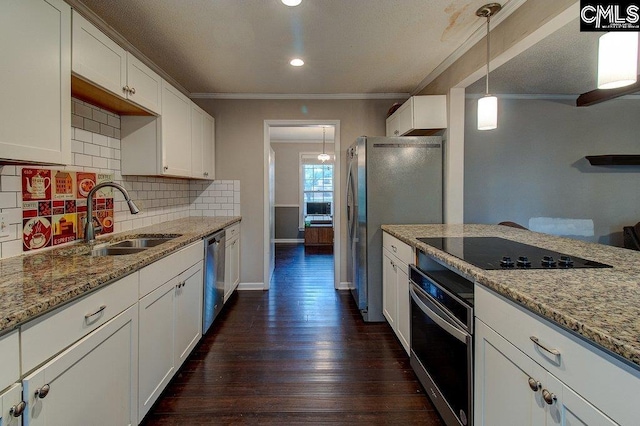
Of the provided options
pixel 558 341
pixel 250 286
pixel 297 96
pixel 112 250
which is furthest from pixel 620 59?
pixel 250 286

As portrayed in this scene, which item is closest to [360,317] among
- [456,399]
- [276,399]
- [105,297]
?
[276,399]

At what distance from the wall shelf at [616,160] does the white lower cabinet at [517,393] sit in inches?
146

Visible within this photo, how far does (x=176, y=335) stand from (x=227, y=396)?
47cm

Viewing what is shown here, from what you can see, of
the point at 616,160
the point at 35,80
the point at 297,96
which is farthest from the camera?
the point at 297,96

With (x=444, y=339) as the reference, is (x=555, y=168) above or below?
above

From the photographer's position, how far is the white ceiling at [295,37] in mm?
2029

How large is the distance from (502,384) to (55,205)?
2323mm

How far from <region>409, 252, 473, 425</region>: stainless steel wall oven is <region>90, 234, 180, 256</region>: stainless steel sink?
161 cm

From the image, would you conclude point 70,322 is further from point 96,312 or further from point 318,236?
point 318,236

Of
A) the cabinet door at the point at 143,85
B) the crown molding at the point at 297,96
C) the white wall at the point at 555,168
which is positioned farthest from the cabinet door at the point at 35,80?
the white wall at the point at 555,168

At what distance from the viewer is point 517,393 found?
3.39 ft

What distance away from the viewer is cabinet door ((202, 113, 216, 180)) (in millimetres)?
3496

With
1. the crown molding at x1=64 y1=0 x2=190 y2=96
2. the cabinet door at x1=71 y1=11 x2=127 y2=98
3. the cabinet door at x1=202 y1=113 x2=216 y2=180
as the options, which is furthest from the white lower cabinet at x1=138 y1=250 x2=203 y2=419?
the crown molding at x1=64 y1=0 x2=190 y2=96

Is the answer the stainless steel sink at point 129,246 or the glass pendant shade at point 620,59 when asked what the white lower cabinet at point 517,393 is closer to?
the glass pendant shade at point 620,59
